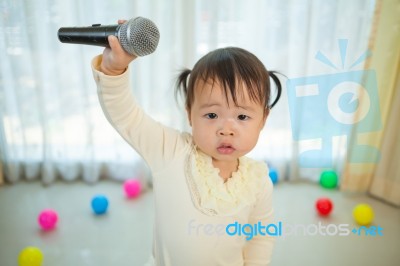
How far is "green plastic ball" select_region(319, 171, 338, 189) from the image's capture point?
68.6 inches

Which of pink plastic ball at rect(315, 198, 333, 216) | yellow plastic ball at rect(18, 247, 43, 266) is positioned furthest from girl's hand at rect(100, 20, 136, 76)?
pink plastic ball at rect(315, 198, 333, 216)

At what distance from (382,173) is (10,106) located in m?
1.90

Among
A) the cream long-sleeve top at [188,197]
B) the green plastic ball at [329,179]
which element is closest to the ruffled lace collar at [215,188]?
the cream long-sleeve top at [188,197]

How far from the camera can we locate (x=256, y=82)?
78cm

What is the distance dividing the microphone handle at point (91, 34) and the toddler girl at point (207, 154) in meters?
0.11

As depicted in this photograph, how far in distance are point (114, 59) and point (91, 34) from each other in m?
0.07

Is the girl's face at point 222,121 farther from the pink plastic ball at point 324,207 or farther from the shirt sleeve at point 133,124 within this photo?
the pink plastic ball at point 324,207

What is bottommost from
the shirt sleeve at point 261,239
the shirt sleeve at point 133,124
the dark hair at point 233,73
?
the shirt sleeve at point 261,239

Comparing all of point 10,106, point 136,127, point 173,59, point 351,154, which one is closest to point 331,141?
point 351,154

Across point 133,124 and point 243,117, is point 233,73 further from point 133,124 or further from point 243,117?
point 133,124

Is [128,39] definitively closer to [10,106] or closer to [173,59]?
[173,59]

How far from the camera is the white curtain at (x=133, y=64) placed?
1.55 meters

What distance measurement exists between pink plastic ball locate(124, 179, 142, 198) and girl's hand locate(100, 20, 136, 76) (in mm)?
1086

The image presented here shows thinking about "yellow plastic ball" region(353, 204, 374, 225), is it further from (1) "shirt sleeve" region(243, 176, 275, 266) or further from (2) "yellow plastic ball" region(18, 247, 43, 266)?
(2) "yellow plastic ball" region(18, 247, 43, 266)
